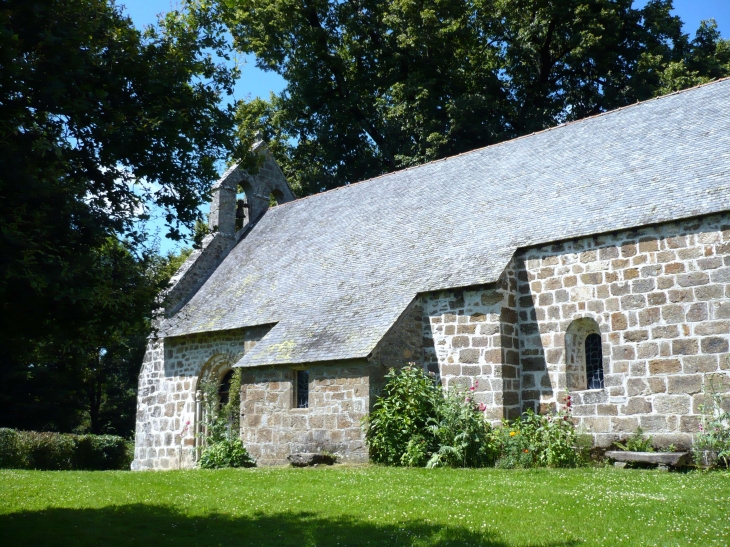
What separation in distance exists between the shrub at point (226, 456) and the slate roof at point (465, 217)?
5.85 feet

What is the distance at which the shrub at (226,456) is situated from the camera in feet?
50.6

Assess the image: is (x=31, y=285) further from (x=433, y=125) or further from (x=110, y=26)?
(x=433, y=125)

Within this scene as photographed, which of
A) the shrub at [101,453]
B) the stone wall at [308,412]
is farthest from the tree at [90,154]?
the shrub at [101,453]

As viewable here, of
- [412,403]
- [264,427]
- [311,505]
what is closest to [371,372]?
[412,403]

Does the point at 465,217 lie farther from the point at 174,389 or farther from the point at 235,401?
the point at 174,389

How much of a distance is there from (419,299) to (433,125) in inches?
558

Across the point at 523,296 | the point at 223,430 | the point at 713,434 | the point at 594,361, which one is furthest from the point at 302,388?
the point at 713,434

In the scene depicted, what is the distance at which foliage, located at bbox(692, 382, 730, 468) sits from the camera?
35.9 feet

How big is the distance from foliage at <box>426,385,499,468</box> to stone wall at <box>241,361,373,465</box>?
1449 millimetres

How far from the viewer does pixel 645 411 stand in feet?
39.7

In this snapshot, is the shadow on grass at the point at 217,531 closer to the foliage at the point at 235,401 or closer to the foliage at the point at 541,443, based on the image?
the foliage at the point at 541,443

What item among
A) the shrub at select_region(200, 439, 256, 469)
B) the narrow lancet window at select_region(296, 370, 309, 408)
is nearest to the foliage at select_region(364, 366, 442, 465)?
the narrow lancet window at select_region(296, 370, 309, 408)

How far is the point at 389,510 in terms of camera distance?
→ 8641mm

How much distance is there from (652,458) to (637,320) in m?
2.36
